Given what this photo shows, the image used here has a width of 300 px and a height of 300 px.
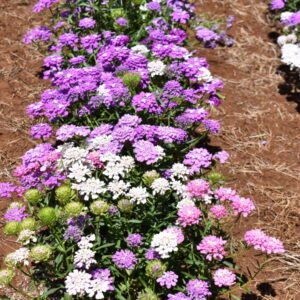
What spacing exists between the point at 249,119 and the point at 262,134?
299 mm

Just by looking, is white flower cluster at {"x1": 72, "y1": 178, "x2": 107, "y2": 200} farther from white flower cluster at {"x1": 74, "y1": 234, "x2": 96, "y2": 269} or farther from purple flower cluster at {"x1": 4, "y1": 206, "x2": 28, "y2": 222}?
purple flower cluster at {"x1": 4, "y1": 206, "x2": 28, "y2": 222}

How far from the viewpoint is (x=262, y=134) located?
5344mm

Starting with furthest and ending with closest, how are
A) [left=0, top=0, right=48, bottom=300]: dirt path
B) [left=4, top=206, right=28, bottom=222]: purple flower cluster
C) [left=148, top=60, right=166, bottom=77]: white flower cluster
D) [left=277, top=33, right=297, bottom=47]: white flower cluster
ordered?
[left=277, top=33, right=297, bottom=47]: white flower cluster
[left=0, top=0, right=48, bottom=300]: dirt path
[left=148, top=60, right=166, bottom=77]: white flower cluster
[left=4, top=206, right=28, bottom=222]: purple flower cluster

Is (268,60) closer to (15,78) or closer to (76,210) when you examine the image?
(15,78)

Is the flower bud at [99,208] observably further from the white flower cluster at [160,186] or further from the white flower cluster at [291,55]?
the white flower cluster at [291,55]

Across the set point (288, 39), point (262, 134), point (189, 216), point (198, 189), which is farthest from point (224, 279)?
point (288, 39)

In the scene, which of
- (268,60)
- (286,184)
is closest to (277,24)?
(268,60)

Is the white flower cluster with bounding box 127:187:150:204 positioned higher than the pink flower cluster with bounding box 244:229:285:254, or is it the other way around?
the white flower cluster with bounding box 127:187:150:204

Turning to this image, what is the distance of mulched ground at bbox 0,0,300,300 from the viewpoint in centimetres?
425

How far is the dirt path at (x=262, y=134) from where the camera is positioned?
4.17m

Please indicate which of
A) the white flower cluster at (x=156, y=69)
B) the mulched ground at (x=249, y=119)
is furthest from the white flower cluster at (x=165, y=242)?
the white flower cluster at (x=156, y=69)

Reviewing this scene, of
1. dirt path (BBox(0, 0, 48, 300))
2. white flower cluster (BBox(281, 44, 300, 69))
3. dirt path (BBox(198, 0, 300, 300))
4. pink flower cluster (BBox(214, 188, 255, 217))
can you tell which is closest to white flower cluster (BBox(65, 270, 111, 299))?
dirt path (BBox(0, 0, 48, 300))

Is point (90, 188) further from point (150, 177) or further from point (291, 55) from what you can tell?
point (291, 55)

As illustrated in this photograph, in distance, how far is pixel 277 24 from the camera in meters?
7.20
